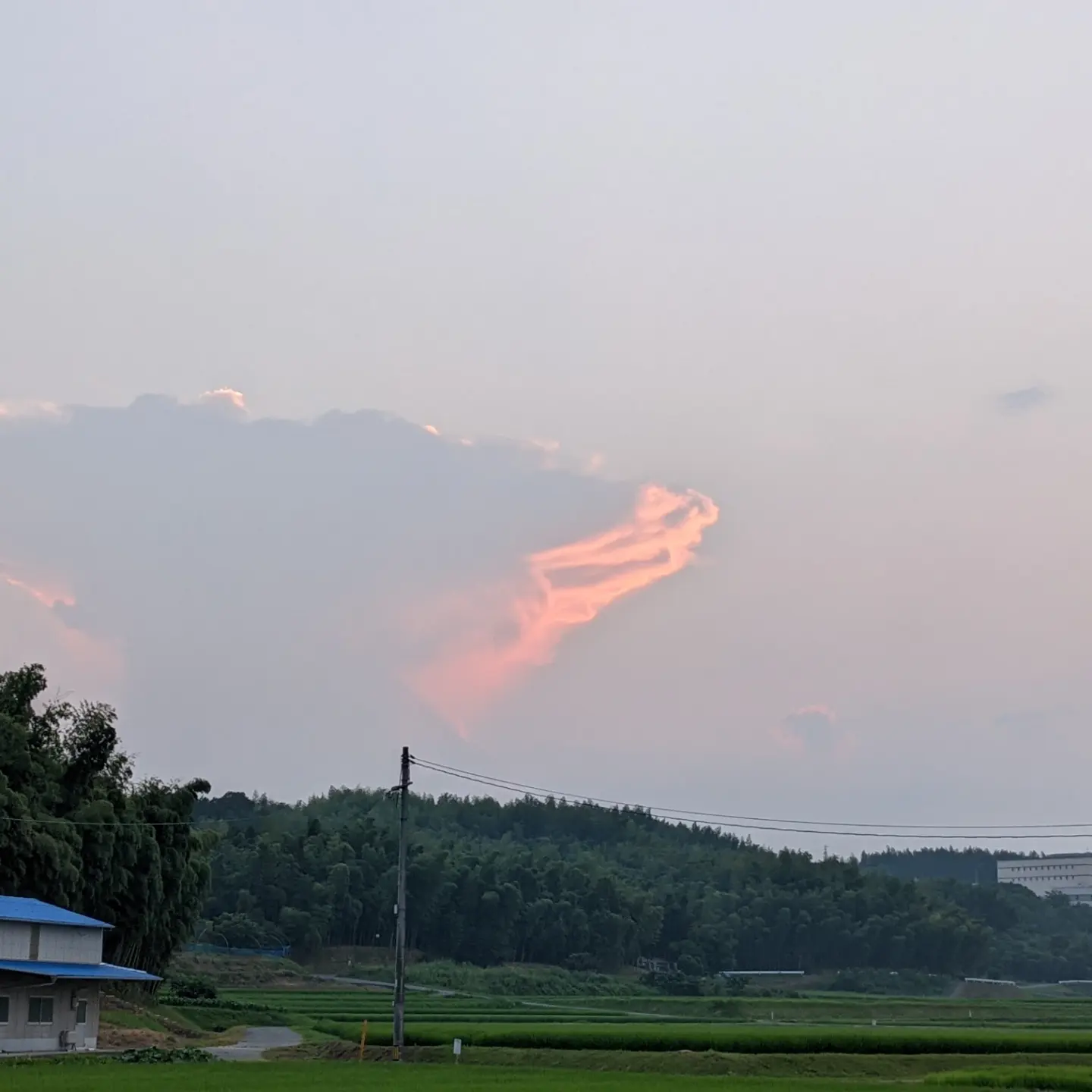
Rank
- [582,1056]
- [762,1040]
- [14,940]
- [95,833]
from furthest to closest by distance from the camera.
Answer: [95,833], [762,1040], [582,1056], [14,940]

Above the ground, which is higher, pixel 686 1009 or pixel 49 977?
pixel 49 977

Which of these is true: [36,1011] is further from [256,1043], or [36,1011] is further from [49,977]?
[256,1043]

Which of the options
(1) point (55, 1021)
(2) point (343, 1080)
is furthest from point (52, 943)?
(2) point (343, 1080)

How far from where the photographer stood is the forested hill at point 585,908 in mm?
129000

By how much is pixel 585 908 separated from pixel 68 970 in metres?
99.5

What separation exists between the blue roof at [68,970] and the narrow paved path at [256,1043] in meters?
4.10

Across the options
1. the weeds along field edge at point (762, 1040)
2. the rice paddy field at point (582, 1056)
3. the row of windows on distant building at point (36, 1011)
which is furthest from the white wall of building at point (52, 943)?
the weeds along field edge at point (762, 1040)

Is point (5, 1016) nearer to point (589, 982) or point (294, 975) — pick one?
point (294, 975)

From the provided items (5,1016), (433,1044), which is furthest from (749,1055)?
(5,1016)

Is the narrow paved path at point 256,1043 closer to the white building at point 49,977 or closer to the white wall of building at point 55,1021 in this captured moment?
the white building at point 49,977

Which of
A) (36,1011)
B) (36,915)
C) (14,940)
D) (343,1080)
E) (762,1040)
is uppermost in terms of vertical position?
(36,915)

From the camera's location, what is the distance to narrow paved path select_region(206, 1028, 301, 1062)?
163 ft

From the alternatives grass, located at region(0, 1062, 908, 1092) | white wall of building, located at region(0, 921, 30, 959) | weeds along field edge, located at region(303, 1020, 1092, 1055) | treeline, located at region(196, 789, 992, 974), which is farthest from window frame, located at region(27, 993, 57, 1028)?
treeline, located at region(196, 789, 992, 974)

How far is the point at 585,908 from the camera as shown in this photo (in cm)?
14450
